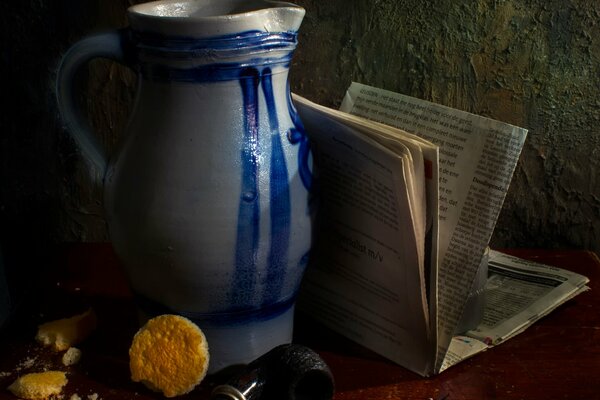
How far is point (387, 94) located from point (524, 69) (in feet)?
0.89

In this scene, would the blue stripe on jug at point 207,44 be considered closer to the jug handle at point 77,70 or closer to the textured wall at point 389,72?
the jug handle at point 77,70

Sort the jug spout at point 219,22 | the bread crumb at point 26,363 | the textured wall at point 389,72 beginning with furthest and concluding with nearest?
the textured wall at point 389,72, the bread crumb at point 26,363, the jug spout at point 219,22

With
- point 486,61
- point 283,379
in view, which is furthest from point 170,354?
point 486,61

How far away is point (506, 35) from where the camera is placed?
0.95 metres

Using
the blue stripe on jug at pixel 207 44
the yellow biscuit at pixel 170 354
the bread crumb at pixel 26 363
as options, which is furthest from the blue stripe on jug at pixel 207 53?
the bread crumb at pixel 26 363

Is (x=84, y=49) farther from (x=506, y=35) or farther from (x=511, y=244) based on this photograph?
(x=511, y=244)

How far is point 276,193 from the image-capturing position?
0.65 meters

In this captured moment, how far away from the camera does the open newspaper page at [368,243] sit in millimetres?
692

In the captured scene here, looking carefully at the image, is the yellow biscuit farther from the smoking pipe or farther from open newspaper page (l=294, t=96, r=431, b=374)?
open newspaper page (l=294, t=96, r=431, b=374)

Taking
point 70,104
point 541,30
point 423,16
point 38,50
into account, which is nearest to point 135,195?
point 70,104

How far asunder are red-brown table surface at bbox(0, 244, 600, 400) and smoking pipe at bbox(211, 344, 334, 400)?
4 centimetres

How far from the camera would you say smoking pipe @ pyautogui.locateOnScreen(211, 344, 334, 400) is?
64cm

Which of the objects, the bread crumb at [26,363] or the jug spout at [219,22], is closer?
the jug spout at [219,22]

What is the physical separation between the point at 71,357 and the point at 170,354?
0.46ft
